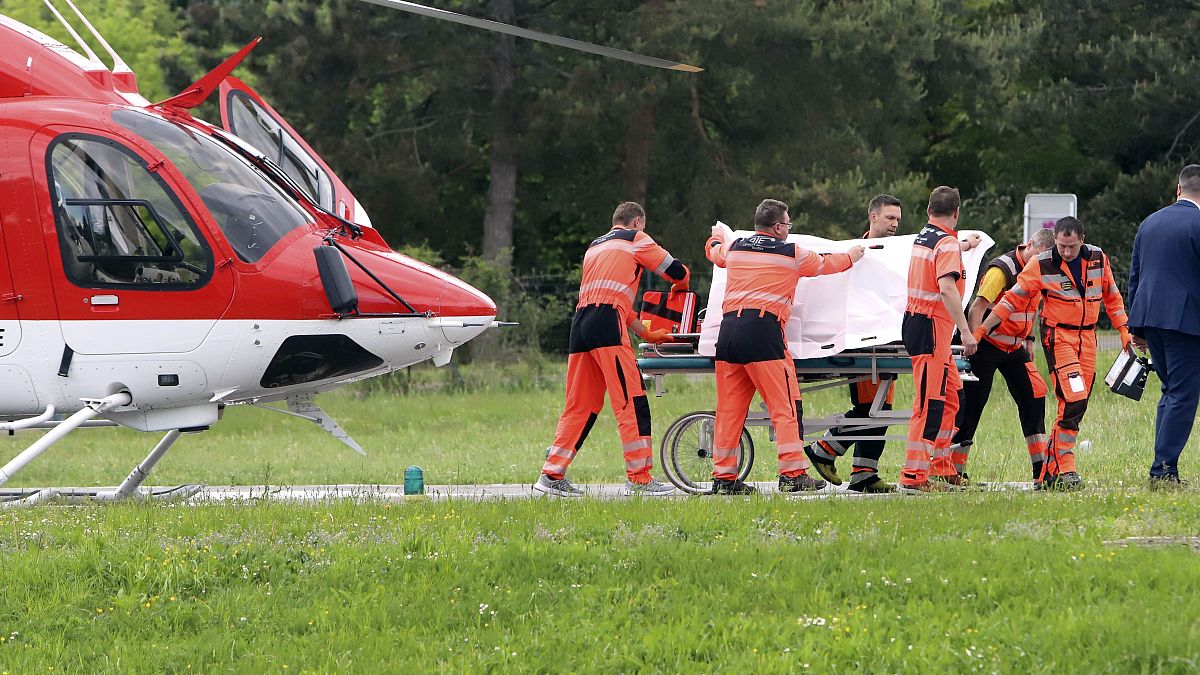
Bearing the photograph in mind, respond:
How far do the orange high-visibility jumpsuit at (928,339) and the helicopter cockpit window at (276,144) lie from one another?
14.6 ft

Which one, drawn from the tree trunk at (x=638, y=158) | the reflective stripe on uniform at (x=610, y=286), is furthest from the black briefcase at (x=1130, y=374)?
the tree trunk at (x=638, y=158)

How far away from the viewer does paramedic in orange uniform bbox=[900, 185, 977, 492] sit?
973 centimetres

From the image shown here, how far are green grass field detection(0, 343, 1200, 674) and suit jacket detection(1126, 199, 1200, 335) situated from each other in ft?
3.68

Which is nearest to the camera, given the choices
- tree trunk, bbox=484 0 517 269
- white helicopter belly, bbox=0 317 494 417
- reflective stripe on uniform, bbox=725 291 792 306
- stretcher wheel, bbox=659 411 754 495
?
reflective stripe on uniform, bbox=725 291 792 306

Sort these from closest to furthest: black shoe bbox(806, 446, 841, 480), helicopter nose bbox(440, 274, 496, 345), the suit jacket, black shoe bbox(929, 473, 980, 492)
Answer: the suit jacket → black shoe bbox(929, 473, 980, 492) → helicopter nose bbox(440, 274, 496, 345) → black shoe bbox(806, 446, 841, 480)

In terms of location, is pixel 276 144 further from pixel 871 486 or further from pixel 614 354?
pixel 871 486

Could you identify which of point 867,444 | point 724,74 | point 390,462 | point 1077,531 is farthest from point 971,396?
point 724,74

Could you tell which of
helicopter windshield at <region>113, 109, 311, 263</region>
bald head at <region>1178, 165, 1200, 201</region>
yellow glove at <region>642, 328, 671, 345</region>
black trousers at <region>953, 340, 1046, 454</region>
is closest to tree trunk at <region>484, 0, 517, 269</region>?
yellow glove at <region>642, 328, 671, 345</region>

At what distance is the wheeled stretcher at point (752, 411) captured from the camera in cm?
1050

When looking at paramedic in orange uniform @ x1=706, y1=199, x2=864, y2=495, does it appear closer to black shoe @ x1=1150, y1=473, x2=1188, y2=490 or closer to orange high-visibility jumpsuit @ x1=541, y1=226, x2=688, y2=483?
orange high-visibility jumpsuit @ x1=541, y1=226, x2=688, y2=483

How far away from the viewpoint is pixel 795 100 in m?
29.8

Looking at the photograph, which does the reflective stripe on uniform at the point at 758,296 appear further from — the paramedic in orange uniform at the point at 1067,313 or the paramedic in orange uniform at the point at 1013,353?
the paramedic in orange uniform at the point at 1067,313

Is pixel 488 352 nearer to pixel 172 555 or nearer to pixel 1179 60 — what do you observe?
pixel 1179 60

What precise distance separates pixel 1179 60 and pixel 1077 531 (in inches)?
975
